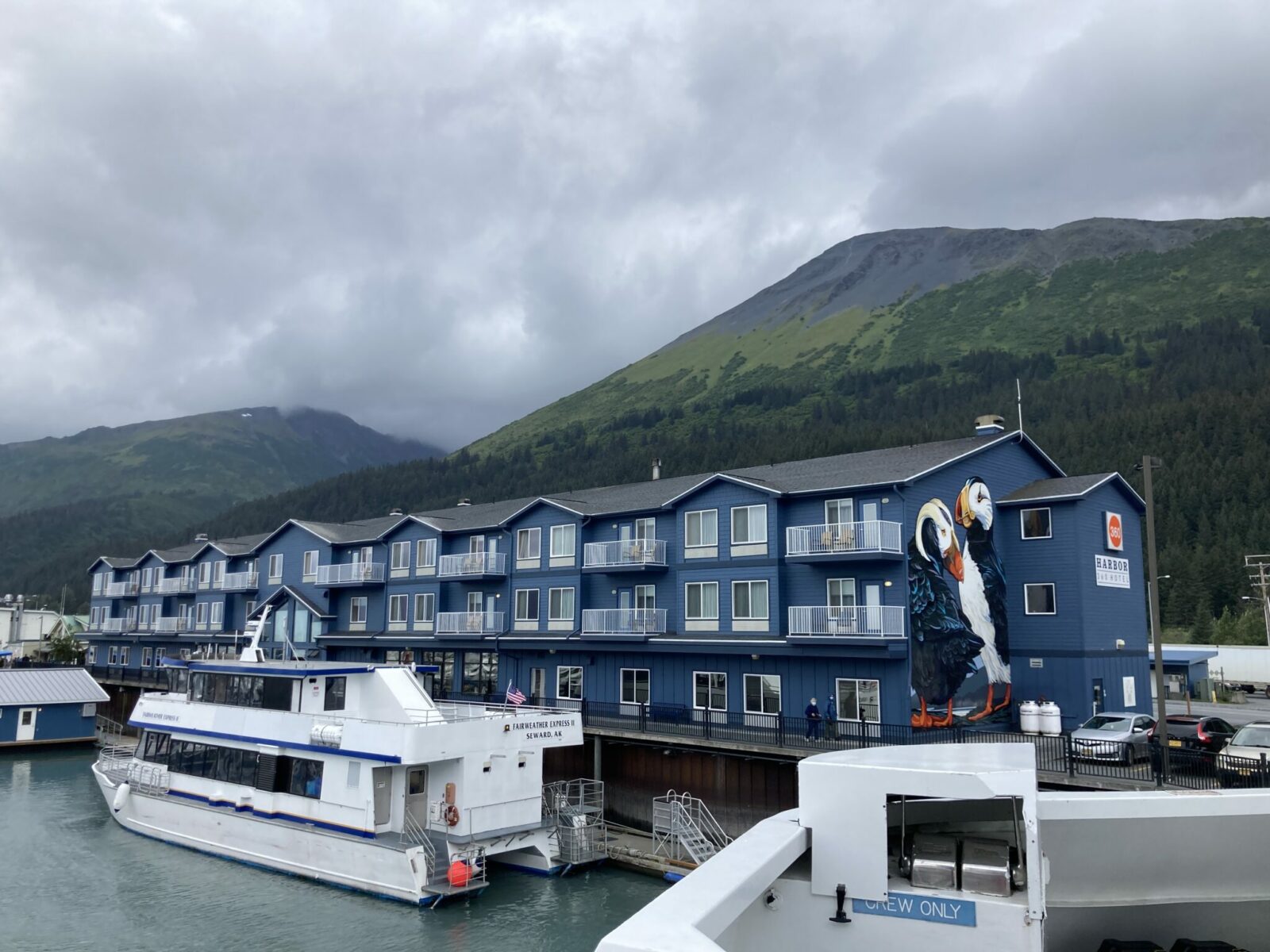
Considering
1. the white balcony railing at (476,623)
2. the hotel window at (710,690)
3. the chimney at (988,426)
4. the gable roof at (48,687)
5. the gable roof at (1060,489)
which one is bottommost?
the gable roof at (48,687)

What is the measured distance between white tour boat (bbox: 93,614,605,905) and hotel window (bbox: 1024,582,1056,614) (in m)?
16.9

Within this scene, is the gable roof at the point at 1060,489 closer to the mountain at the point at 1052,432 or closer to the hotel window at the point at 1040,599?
the hotel window at the point at 1040,599

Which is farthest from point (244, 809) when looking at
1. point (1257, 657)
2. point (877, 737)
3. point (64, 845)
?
point (1257, 657)

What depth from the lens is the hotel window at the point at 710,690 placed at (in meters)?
33.4

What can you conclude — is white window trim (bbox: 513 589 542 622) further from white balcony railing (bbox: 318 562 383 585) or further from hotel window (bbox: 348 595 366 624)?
hotel window (bbox: 348 595 366 624)

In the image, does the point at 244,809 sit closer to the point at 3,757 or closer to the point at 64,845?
the point at 64,845

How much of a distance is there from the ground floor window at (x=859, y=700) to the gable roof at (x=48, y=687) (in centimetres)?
4161

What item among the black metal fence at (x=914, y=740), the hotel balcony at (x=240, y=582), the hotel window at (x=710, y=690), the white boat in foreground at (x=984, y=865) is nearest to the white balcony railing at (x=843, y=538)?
the hotel window at (x=710, y=690)

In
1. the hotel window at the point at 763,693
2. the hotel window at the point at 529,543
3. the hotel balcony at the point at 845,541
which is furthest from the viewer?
the hotel window at the point at 529,543

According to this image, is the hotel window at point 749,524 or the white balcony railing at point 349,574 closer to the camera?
the hotel window at point 749,524

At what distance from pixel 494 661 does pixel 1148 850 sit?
3839cm

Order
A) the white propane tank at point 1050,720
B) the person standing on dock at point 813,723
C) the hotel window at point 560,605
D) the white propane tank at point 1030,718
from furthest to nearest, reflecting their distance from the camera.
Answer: the hotel window at point 560,605, the white propane tank at point 1030,718, the white propane tank at point 1050,720, the person standing on dock at point 813,723

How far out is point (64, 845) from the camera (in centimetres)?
2988

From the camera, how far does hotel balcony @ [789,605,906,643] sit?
29.4 m
